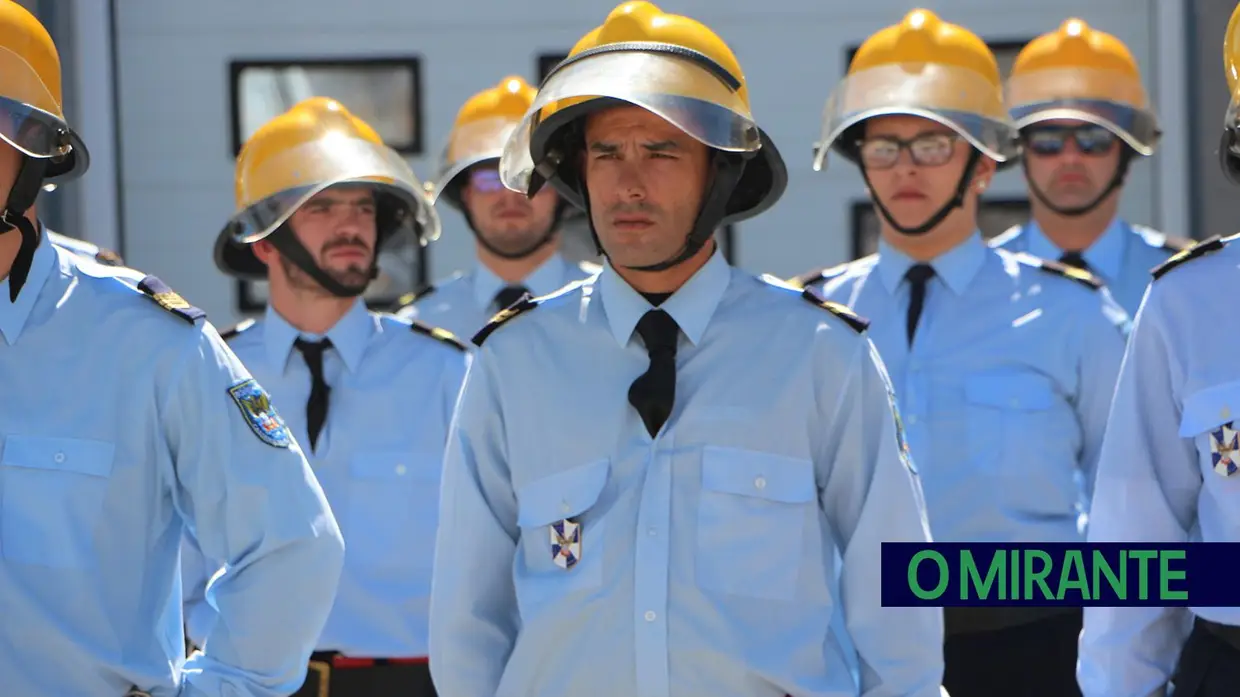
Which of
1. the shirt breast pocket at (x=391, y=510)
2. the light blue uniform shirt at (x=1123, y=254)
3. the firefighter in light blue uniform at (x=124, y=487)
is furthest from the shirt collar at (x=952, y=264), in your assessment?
the firefighter in light blue uniform at (x=124, y=487)

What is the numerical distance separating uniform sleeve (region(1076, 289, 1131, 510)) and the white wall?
2113mm

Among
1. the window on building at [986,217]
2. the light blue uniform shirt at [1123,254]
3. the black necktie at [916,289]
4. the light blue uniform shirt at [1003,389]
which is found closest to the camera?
the light blue uniform shirt at [1003,389]

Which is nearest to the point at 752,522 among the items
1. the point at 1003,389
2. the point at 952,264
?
the point at 1003,389

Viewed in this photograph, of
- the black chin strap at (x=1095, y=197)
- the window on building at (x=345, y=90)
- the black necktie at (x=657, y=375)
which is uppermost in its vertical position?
the window on building at (x=345, y=90)

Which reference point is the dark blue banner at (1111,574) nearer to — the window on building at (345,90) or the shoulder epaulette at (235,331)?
the shoulder epaulette at (235,331)

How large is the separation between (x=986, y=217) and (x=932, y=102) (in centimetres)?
182

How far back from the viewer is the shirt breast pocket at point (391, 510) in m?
4.94

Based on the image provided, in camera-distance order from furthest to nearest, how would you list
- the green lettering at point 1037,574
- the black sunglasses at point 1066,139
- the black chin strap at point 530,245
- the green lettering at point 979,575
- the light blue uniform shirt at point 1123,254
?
the black chin strap at point 530,245
the black sunglasses at point 1066,139
the light blue uniform shirt at point 1123,254
the green lettering at point 1037,574
the green lettering at point 979,575

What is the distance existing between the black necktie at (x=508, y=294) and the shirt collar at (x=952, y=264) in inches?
60.7

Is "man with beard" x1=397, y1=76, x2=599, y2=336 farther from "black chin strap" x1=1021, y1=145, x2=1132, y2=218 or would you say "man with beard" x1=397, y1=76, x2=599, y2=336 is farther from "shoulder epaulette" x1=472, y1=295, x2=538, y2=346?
"shoulder epaulette" x1=472, y1=295, x2=538, y2=346

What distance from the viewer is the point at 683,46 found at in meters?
3.44

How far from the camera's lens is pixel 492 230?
6.45 metres

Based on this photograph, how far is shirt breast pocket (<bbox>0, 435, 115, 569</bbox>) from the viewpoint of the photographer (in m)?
3.14

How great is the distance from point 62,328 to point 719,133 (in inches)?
44.2
